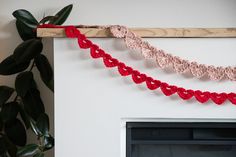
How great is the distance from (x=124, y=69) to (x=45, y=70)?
467 millimetres

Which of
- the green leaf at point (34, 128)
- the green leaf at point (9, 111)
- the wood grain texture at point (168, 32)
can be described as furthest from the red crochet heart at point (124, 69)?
the green leaf at point (9, 111)

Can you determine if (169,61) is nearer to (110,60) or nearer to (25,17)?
(110,60)

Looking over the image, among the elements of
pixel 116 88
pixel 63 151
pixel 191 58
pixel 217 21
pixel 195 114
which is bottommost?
pixel 63 151

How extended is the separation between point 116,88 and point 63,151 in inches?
15.1

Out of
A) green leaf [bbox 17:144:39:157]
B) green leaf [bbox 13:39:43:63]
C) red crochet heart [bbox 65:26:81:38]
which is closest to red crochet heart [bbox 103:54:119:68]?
red crochet heart [bbox 65:26:81:38]

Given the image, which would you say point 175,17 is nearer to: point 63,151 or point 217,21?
point 217,21

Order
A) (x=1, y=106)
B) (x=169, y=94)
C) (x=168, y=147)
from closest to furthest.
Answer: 1. (x=169, y=94)
2. (x=168, y=147)
3. (x=1, y=106)

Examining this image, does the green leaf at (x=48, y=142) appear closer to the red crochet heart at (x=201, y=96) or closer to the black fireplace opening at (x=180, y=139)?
the black fireplace opening at (x=180, y=139)

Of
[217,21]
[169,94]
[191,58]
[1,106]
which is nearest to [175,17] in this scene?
[217,21]

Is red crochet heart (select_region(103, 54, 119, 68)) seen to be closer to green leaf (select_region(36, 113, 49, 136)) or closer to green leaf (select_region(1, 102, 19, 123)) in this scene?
green leaf (select_region(36, 113, 49, 136))

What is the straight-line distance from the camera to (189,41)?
127 cm

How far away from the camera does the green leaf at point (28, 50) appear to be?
142 cm

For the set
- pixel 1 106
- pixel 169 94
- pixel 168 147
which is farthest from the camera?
pixel 1 106

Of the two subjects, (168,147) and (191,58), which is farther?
(168,147)
